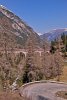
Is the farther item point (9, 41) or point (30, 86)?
point (30, 86)

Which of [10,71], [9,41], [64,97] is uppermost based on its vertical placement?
[9,41]

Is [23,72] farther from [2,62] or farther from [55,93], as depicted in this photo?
[2,62]

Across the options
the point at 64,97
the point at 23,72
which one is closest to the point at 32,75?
the point at 23,72

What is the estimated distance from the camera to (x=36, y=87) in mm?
47562

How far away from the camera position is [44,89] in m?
46.4

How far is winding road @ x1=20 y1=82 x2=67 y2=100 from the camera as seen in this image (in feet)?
132

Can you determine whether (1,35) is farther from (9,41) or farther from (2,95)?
(2,95)

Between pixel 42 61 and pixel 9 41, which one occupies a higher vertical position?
pixel 9 41

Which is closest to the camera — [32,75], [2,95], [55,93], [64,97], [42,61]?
[2,95]

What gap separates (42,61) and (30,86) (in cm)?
1464

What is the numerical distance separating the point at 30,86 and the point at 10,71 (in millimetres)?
8496

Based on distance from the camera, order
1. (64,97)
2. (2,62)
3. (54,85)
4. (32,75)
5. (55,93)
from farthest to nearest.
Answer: (32,75) < (54,85) < (55,93) < (64,97) < (2,62)

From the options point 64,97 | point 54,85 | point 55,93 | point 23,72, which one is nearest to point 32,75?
point 23,72

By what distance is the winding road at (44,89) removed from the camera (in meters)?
40.4
